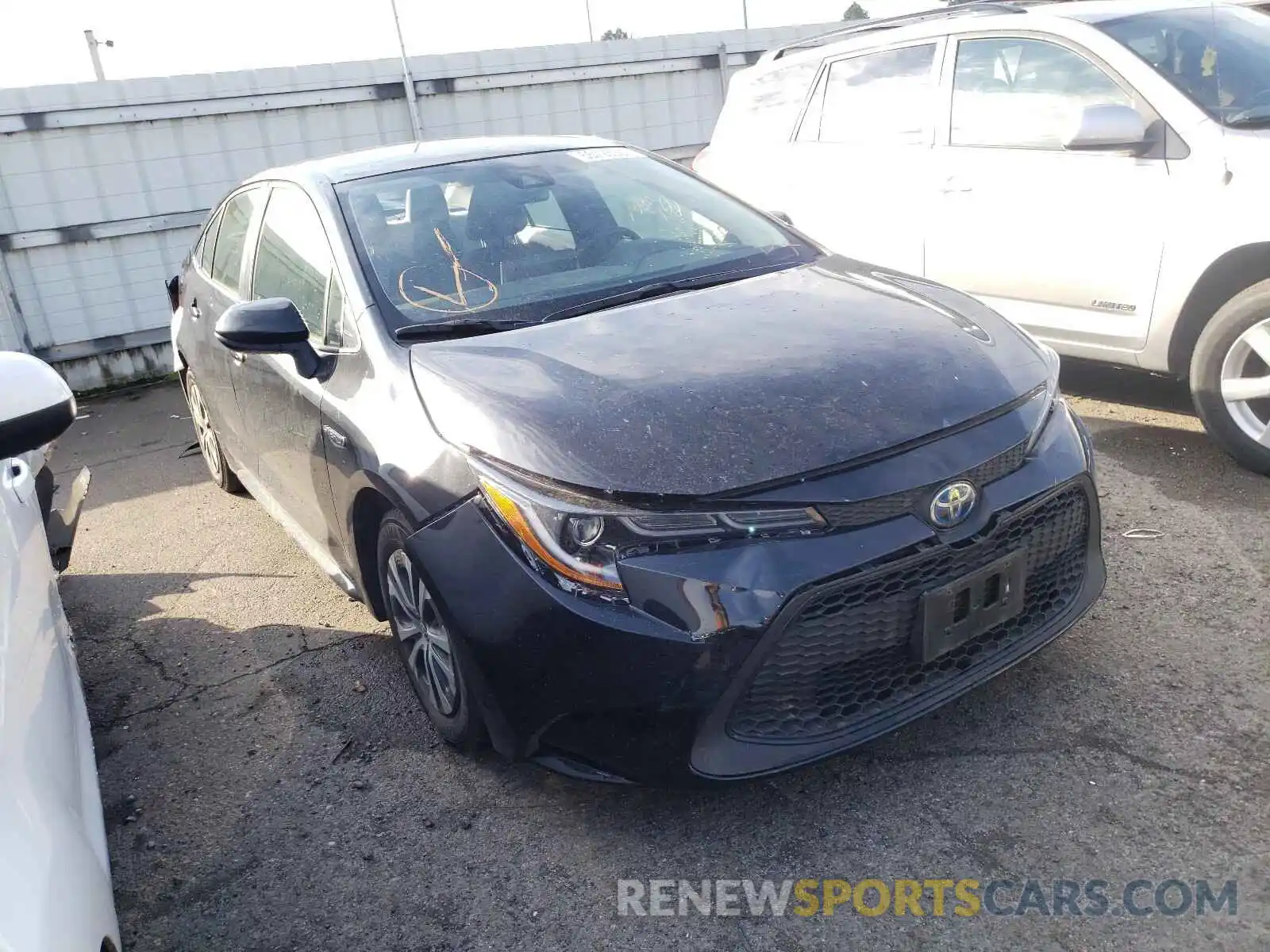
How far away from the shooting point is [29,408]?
1984 millimetres

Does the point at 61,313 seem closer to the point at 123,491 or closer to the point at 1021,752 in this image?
the point at 123,491

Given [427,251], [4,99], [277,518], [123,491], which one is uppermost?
[4,99]

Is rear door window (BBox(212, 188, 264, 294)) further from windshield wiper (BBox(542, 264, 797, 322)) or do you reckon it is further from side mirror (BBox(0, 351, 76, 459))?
side mirror (BBox(0, 351, 76, 459))

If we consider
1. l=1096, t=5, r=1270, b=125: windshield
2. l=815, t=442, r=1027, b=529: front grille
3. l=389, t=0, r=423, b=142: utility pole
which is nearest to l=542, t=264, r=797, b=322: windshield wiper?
l=815, t=442, r=1027, b=529: front grille

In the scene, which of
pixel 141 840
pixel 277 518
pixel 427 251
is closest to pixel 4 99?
pixel 277 518

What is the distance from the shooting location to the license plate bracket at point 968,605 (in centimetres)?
228

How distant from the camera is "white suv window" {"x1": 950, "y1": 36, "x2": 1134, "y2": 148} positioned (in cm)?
442

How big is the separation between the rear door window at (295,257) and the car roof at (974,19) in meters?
3.19

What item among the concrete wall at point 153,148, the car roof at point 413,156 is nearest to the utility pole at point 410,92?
the concrete wall at point 153,148

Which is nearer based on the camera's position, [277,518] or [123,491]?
[277,518]

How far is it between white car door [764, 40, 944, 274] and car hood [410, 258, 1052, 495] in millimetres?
2217

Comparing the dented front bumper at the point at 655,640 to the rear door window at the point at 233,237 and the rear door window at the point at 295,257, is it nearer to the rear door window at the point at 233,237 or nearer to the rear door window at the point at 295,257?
the rear door window at the point at 295,257

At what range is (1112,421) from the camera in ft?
15.7

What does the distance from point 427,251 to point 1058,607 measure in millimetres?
2046
